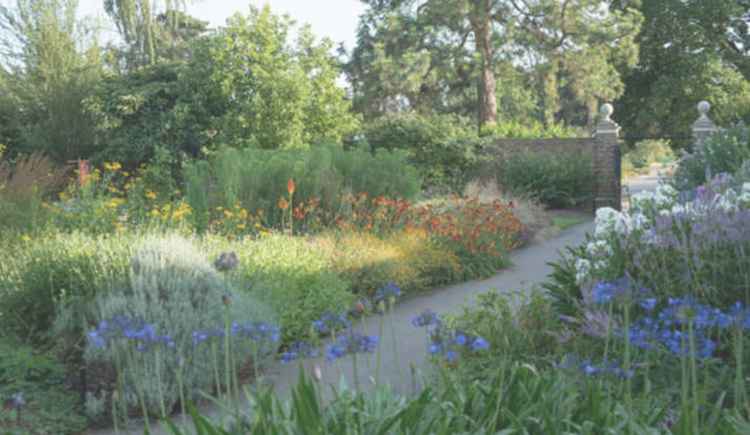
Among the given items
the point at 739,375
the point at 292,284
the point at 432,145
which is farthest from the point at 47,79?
the point at 739,375

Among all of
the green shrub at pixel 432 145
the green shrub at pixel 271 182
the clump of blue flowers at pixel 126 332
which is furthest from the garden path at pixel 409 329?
the green shrub at pixel 432 145

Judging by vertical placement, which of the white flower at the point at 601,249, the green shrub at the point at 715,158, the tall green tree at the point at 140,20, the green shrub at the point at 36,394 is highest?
the tall green tree at the point at 140,20

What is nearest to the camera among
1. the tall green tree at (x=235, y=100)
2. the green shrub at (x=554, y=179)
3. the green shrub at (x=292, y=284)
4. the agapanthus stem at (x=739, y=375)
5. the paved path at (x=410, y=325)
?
the agapanthus stem at (x=739, y=375)

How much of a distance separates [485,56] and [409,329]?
16807 mm

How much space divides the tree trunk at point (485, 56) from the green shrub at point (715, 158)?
11.5 m

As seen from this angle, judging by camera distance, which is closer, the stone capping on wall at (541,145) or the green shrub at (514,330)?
the green shrub at (514,330)

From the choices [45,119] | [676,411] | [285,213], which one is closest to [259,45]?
[45,119]

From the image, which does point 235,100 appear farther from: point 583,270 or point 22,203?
point 583,270

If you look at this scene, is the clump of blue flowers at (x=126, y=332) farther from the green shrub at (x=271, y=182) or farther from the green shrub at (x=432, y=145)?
the green shrub at (x=432, y=145)

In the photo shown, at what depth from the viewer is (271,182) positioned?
947 centimetres

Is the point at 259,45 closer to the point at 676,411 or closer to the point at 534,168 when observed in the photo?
the point at 534,168

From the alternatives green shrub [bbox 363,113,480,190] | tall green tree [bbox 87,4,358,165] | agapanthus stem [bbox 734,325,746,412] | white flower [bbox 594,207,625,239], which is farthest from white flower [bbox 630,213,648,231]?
green shrub [bbox 363,113,480,190]

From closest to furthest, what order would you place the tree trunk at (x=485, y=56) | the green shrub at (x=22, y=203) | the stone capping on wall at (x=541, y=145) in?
1. the green shrub at (x=22, y=203)
2. the stone capping on wall at (x=541, y=145)
3. the tree trunk at (x=485, y=56)

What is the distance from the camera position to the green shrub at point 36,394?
389 centimetres
